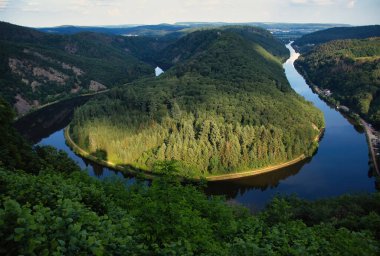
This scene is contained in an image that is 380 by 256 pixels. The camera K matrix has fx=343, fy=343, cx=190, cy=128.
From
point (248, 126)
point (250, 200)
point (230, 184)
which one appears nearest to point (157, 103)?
point (248, 126)

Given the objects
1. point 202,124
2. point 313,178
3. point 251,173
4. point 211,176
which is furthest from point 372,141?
point 211,176

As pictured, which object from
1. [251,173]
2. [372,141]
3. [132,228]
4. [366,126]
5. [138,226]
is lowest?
[251,173]

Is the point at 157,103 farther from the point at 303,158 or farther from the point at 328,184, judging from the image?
the point at 328,184

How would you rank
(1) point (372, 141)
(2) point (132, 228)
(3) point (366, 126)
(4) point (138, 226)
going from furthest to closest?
(3) point (366, 126)
(1) point (372, 141)
(4) point (138, 226)
(2) point (132, 228)

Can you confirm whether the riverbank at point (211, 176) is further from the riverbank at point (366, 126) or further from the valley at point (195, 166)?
Answer: the riverbank at point (366, 126)

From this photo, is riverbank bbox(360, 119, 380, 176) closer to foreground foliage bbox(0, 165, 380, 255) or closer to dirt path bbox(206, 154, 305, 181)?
dirt path bbox(206, 154, 305, 181)

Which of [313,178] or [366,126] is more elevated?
[366,126]

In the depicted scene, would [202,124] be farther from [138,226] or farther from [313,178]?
[138,226]
